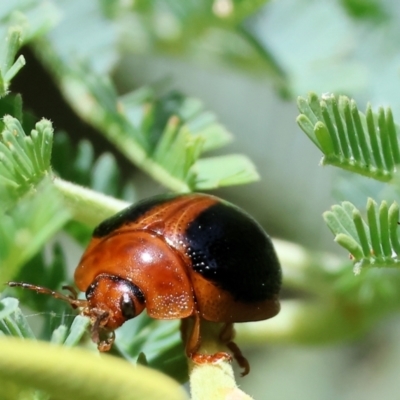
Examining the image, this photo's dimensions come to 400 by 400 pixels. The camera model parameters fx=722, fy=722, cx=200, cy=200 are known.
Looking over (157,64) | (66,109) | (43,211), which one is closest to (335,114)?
(43,211)

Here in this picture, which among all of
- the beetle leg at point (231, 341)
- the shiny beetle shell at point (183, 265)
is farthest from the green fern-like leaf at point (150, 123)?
the beetle leg at point (231, 341)

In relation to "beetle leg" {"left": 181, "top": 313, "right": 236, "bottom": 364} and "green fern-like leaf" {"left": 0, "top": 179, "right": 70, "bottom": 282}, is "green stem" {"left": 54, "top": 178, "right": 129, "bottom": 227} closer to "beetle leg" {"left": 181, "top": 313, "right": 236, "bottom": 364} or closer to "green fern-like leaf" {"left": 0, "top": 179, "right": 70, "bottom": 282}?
"green fern-like leaf" {"left": 0, "top": 179, "right": 70, "bottom": 282}

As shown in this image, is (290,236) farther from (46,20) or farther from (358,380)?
(46,20)

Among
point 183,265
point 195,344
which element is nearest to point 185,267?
point 183,265

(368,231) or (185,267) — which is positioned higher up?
(368,231)

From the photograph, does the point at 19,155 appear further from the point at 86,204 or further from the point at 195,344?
the point at 195,344

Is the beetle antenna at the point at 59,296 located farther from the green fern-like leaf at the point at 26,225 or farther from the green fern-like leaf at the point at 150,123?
the green fern-like leaf at the point at 150,123
